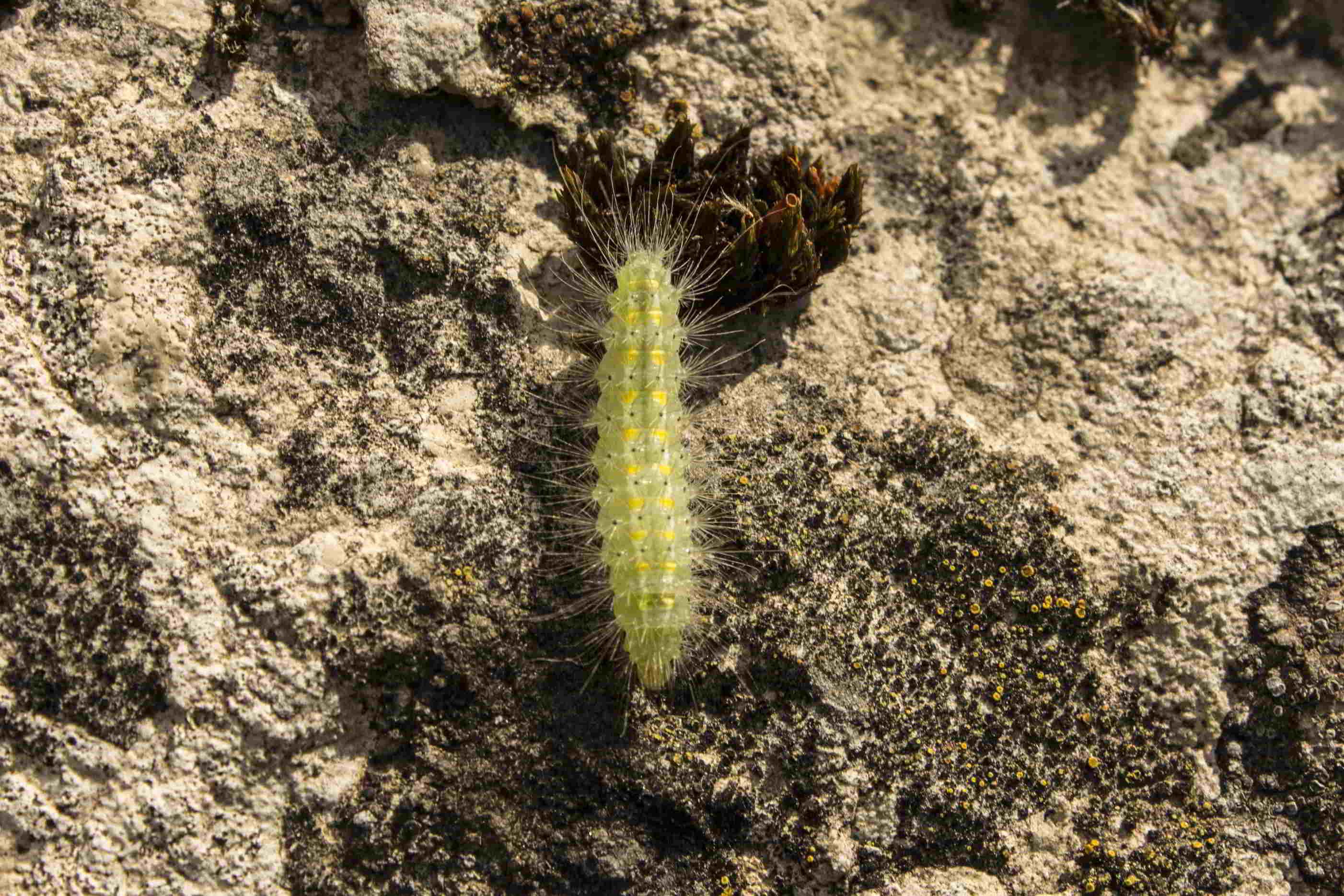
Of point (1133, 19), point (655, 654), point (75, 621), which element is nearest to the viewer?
point (75, 621)

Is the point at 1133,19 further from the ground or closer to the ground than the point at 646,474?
further from the ground

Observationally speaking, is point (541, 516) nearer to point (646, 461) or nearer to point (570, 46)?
point (646, 461)

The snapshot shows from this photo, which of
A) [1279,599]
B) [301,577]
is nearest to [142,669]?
[301,577]

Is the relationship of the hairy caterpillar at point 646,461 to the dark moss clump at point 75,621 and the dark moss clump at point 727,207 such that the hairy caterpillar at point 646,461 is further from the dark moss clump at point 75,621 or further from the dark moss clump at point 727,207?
the dark moss clump at point 75,621

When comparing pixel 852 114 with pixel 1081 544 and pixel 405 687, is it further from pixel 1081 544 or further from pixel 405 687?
pixel 405 687

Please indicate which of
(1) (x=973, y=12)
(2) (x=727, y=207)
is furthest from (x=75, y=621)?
(1) (x=973, y=12)

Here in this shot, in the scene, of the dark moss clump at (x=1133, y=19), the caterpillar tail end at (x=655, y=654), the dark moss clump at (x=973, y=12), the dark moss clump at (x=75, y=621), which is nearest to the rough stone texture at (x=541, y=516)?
the dark moss clump at (x=75, y=621)

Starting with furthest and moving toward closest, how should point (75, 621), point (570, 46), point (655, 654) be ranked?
point (570, 46), point (655, 654), point (75, 621)
